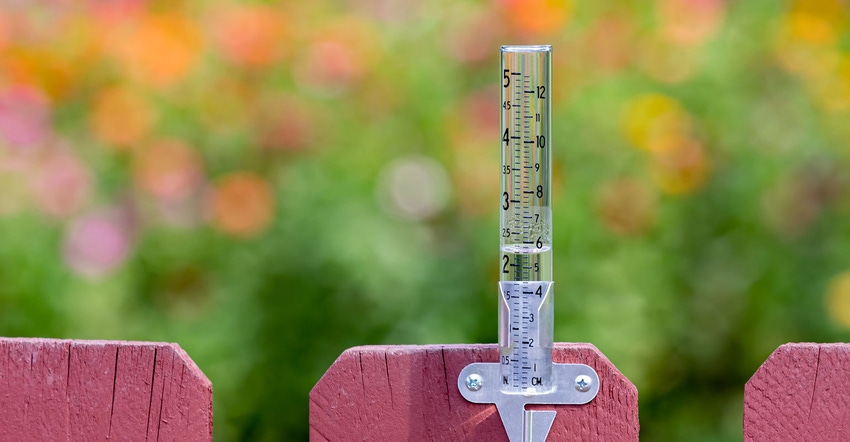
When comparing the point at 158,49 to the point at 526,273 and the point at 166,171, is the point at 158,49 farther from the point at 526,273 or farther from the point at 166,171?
the point at 526,273

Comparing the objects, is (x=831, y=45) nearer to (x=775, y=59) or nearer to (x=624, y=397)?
(x=775, y=59)

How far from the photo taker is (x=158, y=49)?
79.7 inches

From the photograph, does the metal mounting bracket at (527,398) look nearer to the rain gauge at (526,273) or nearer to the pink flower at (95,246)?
the rain gauge at (526,273)

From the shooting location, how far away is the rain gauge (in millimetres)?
1132

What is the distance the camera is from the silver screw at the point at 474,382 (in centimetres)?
117

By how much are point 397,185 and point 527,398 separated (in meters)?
0.87

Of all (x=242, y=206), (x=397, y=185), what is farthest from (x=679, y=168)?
(x=242, y=206)

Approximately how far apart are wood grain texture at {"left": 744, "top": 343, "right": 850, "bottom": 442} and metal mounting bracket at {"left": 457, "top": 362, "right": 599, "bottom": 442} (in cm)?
18

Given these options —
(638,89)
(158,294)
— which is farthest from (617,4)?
(158,294)

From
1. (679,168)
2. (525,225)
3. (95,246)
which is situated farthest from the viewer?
(679,168)

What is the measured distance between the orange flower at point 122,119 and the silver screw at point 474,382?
1088mm

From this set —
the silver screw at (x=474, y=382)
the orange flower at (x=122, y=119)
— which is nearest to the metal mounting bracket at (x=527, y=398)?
the silver screw at (x=474, y=382)

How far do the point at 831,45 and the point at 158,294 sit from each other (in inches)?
55.9

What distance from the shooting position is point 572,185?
6.58ft
